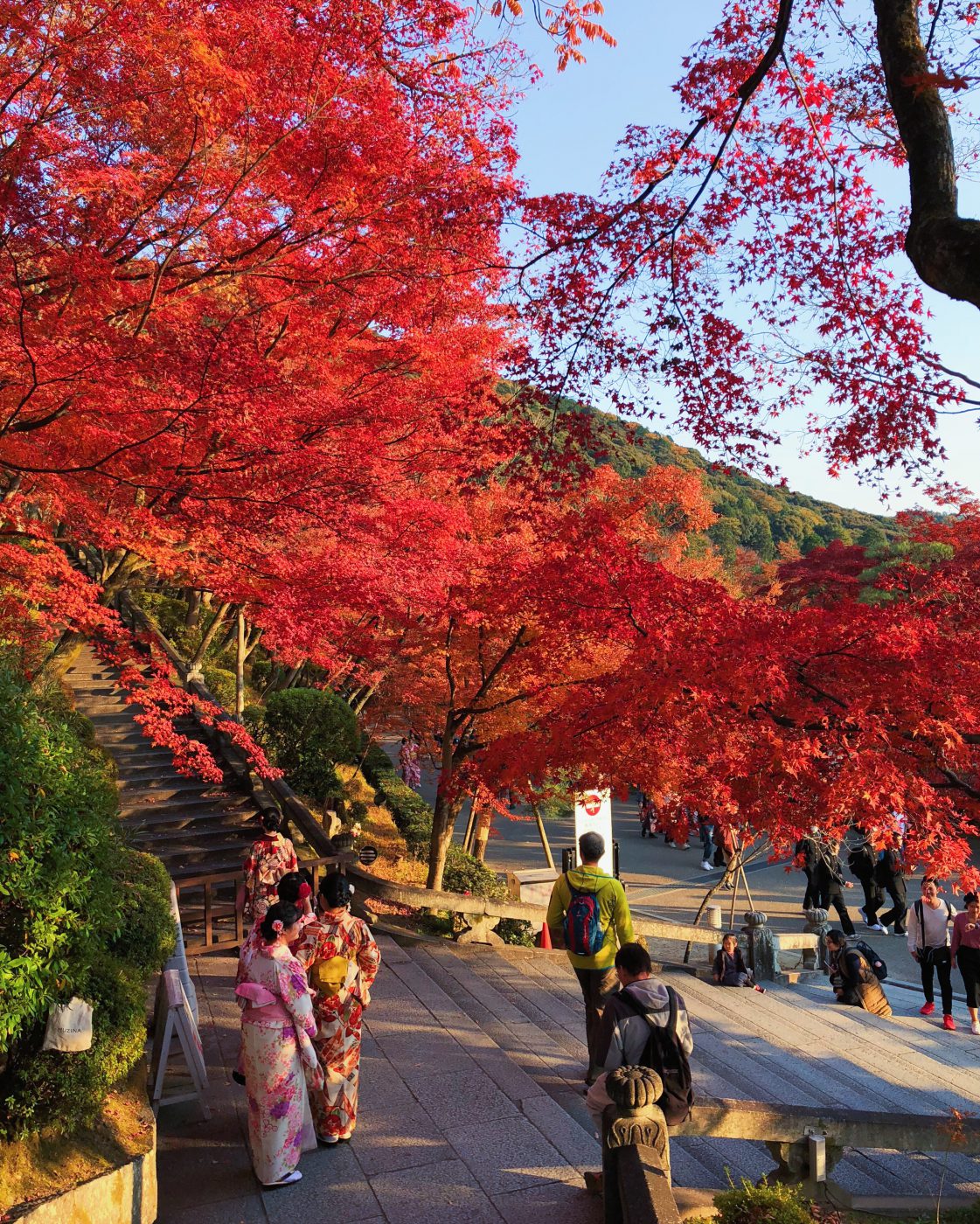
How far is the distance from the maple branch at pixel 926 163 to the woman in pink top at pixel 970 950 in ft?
24.5

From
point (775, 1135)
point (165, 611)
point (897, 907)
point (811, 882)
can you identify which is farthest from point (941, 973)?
point (165, 611)

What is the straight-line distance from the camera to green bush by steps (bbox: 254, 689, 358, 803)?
13.6 metres

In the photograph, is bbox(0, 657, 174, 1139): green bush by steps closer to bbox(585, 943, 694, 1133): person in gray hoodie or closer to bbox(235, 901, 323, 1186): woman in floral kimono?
bbox(235, 901, 323, 1186): woman in floral kimono

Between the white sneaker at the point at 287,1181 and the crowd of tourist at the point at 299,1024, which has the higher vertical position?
the crowd of tourist at the point at 299,1024

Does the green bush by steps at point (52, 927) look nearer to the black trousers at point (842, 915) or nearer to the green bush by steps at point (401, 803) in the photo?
the black trousers at point (842, 915)

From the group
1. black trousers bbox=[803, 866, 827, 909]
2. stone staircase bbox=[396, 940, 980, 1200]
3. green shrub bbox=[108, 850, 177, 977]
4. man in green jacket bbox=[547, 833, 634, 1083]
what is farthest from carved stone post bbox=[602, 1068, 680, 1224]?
black trousers bbox=[803, 866, 827, 909]

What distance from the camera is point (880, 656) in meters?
6.04

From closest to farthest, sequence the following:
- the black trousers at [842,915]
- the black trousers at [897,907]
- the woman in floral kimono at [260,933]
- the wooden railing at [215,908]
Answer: the woman in floral kimono at [260,933]
the wooden railing at [215,908]
the black trousers at [842,915]
the black trousers at [897,907]

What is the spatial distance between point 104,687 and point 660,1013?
13990 millimetres

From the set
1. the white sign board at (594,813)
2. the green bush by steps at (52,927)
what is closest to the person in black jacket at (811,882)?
the white sign board at (594,813)

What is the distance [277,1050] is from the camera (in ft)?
13.6

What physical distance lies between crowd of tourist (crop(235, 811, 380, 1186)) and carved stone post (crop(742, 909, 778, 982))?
7502 millimetres

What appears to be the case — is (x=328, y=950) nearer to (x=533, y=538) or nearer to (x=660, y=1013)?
(x=660, y=1013)

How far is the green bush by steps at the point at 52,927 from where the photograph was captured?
10.7 feet
